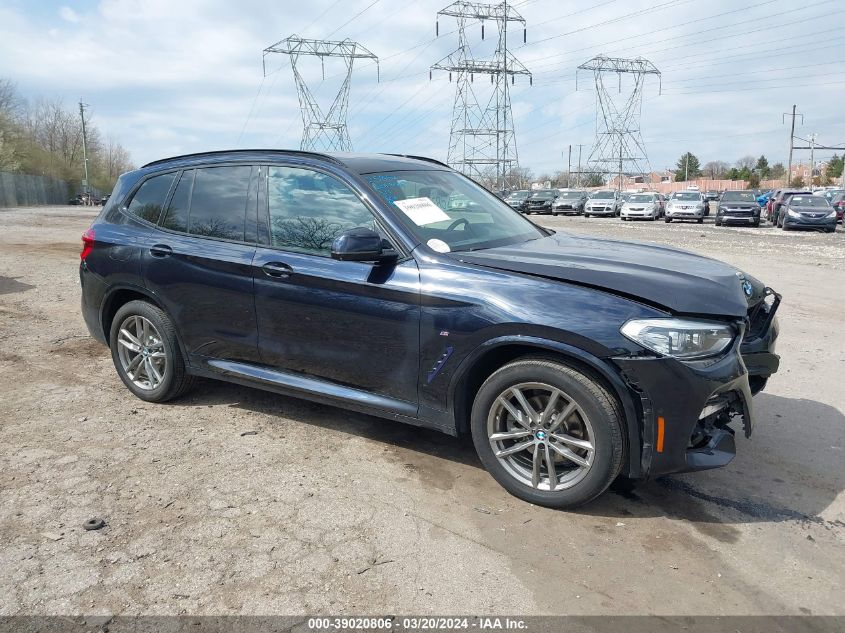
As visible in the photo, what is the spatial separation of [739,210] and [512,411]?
30816 mm

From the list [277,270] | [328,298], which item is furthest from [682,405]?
[277,270]

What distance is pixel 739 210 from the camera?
99.8ft

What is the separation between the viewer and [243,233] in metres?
4.39

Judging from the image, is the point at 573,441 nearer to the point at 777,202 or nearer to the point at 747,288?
the point at 747,288

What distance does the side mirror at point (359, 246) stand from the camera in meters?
3.62

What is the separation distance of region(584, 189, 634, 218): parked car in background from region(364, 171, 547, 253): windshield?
37.3m

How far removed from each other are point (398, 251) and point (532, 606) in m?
1.97

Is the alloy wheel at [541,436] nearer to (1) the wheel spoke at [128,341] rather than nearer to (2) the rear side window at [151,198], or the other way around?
(1) the wheel spoke at [128,341]

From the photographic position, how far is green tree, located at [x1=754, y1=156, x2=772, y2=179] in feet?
338

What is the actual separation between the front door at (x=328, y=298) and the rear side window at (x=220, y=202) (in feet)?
0.81

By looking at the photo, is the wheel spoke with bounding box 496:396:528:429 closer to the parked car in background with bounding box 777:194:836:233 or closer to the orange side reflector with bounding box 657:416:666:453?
the orange side reflector with bounding box 657:416:666:453

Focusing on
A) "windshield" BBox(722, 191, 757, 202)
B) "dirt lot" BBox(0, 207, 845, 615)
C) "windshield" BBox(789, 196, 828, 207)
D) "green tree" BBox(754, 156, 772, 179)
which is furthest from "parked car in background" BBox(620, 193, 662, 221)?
"green tree" BBox(754, 156, 772, 179)

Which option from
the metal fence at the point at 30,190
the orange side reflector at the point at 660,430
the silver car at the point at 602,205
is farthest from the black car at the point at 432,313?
the metal fence at the point at 30,190

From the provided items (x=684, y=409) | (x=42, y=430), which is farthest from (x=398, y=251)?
(x=42, y=430)
